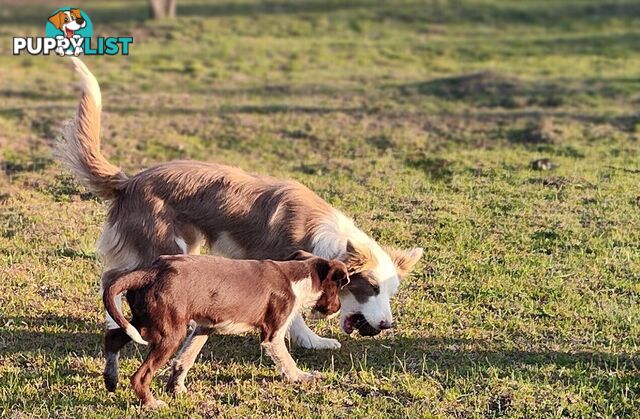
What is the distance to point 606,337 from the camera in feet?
19.8

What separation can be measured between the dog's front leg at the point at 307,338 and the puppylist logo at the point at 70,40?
43.3 ft

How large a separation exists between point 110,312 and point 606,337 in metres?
3.53

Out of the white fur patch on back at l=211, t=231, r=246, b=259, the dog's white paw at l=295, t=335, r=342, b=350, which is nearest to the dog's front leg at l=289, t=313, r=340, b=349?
the dog's white paw at l=295, t=335, r=342, b=350

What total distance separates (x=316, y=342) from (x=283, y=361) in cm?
67

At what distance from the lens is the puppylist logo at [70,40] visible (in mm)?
18531

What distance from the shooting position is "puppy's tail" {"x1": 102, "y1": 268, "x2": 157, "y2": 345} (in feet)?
15.2

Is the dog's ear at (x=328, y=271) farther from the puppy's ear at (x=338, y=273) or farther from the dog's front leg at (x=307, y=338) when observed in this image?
the dog's front leg at (x=307, y=338)

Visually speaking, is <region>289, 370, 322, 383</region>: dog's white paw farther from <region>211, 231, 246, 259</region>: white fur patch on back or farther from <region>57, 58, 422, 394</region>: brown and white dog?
<region>211, 231, 246, 259</region>: white fur patch on back

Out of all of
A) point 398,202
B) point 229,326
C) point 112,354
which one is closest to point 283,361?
point 229,326

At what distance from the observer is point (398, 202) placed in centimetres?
933

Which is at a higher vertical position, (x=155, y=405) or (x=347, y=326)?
(x=347, y=326)

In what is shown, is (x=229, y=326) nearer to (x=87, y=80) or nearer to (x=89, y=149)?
(x=89, y=149)

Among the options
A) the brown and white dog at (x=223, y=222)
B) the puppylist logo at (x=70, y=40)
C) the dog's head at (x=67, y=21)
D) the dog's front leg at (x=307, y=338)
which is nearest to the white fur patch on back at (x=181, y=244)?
the brown and white dog at (x=223, y=222)

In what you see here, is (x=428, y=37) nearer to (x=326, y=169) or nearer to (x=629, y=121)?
(x=629, y=121)
